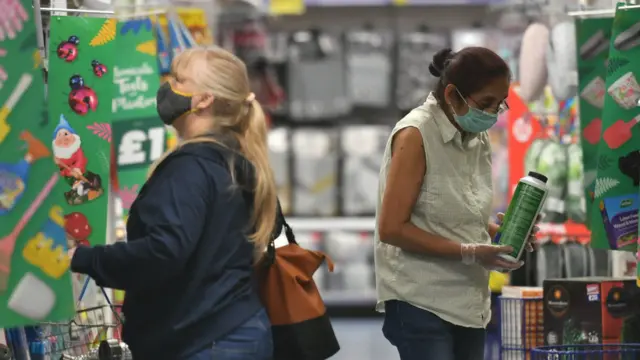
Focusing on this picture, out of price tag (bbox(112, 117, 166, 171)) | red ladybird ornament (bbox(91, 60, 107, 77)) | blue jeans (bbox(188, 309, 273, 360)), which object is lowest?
blue jeans (bbox(188, 309, 273, 360))

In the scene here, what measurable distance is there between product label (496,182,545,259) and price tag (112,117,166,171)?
6.67 ft

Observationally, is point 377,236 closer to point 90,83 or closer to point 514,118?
point 90,83

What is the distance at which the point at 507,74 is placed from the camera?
11.5 ft

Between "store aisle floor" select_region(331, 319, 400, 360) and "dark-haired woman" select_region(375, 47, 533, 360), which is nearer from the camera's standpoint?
"dark-haired woman" select_region(375, 47, 533, 360)

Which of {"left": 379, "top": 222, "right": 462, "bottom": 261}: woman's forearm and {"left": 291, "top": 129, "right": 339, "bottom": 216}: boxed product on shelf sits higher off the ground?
{"left": 379, "top": 222, "right": 462, "bottom": 261}: woman's forearm

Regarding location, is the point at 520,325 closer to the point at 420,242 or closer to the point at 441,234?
the point at 441,234

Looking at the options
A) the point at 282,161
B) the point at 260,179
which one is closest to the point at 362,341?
the point at 282,161

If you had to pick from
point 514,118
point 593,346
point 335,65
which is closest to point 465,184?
point 593,346

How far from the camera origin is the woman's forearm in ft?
11.2

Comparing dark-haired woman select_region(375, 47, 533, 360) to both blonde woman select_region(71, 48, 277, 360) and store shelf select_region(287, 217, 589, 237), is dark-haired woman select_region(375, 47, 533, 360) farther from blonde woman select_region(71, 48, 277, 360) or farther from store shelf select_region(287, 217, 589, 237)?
store shelf select_region(287, 217, 589, 237)

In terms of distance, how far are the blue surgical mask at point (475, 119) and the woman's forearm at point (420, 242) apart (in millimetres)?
351

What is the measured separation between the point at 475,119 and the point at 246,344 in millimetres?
1033

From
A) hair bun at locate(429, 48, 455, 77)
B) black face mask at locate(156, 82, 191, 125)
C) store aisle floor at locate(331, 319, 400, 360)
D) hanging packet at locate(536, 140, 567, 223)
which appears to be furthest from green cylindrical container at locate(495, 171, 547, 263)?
store aisle floor at locate(331, 319, 400, 360)

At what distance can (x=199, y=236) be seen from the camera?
2885 mm
